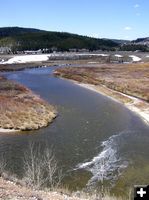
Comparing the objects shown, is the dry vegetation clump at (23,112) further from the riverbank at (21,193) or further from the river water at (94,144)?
the riverbank at (21,193)

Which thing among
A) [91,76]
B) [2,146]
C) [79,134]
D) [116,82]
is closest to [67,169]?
[2,146]

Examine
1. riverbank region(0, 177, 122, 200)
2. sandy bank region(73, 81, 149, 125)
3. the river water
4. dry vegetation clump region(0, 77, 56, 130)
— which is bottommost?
sandy bank region(73, 81, 149, 125)

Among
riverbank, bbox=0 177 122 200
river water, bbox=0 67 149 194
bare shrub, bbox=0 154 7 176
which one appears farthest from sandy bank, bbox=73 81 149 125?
riverbank, bbox=0 177 122 200

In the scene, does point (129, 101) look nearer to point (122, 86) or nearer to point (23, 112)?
point (122, 86)

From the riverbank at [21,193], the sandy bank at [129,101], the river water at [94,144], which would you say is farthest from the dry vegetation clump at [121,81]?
the riverbank at [21,193]

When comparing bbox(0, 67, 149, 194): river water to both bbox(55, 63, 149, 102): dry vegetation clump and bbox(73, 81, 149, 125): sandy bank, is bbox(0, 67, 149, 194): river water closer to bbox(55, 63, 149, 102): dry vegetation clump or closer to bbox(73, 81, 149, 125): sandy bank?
bbox(73, 81, 149, 125): sandy bank

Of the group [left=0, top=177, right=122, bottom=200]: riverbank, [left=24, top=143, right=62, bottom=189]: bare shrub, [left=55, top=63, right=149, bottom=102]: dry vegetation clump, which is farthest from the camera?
[left=55, top=63, right=149, bottom=102]: dry vegetation clump
